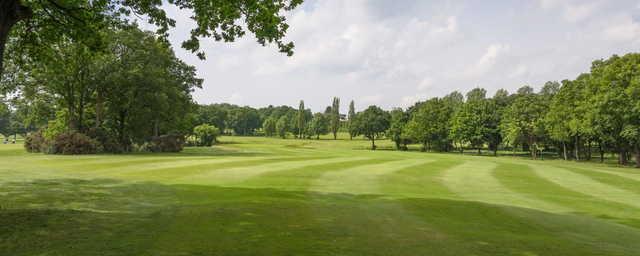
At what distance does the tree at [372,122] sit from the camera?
108812 mm

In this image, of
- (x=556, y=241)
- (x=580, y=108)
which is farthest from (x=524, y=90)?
(x=556, y=241)

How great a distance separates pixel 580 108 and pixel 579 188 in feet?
140

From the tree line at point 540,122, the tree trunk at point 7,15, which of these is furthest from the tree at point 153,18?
the tree line at point 540,122

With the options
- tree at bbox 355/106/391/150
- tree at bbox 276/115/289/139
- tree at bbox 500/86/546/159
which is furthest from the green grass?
tree at bbox 276/115/289/139

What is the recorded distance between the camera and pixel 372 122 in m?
109

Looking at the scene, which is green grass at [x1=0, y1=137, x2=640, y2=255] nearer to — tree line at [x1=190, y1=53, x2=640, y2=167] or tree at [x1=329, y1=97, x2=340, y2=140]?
tree line at [x1=190, y1=53, x2=640, y2=167]

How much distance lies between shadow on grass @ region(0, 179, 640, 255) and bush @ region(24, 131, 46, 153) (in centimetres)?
3382

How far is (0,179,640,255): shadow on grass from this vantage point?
266 inches

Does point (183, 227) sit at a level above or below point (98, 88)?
below

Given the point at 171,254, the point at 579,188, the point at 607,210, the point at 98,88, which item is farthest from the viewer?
the point at 98,88

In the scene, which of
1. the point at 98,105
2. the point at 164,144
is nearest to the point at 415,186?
the point at 164,144

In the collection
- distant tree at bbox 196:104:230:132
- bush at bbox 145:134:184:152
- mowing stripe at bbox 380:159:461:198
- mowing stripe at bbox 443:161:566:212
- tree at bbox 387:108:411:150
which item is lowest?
mowing stripe at bbox 443:161:566:212

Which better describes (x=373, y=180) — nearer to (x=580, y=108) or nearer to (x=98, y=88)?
(x=98, y=88)

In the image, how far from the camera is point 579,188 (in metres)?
20.1
